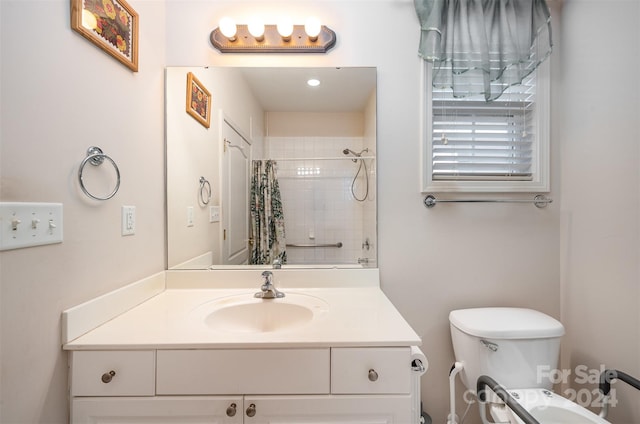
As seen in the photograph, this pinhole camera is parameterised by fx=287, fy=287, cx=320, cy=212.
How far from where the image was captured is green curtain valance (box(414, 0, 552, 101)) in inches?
52.1

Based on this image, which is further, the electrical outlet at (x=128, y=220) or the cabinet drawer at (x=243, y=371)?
the electrical outlet at (x=128, y=220)

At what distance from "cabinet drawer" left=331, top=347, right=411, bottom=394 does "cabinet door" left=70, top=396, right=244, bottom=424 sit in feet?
0.97

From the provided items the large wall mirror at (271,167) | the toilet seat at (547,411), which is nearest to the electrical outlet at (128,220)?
the large wall mirror at (271,167)

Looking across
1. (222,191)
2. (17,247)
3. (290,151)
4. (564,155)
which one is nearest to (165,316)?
(17,247)

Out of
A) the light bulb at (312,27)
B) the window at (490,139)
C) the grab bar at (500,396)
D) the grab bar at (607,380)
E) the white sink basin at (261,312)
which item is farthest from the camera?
the window at (490,139)

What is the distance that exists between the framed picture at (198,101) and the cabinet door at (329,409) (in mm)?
1205

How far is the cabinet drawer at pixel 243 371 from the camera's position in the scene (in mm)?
820

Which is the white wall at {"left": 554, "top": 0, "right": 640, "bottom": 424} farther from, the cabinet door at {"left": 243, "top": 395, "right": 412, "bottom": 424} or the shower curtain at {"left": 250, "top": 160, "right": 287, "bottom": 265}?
the shower curtain at {"left": 250, "top": 160, "right": 287, "bottom": 265}

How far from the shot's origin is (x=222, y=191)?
1.40 metres

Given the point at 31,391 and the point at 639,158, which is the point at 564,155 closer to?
the point at 639,158

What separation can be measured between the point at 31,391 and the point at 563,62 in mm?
2354

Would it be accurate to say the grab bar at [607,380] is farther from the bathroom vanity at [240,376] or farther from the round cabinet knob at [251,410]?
the round cabinet knob at [251,410]

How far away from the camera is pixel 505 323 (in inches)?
48.6

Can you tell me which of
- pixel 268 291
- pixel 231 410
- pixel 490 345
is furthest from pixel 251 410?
pixel 490 345
